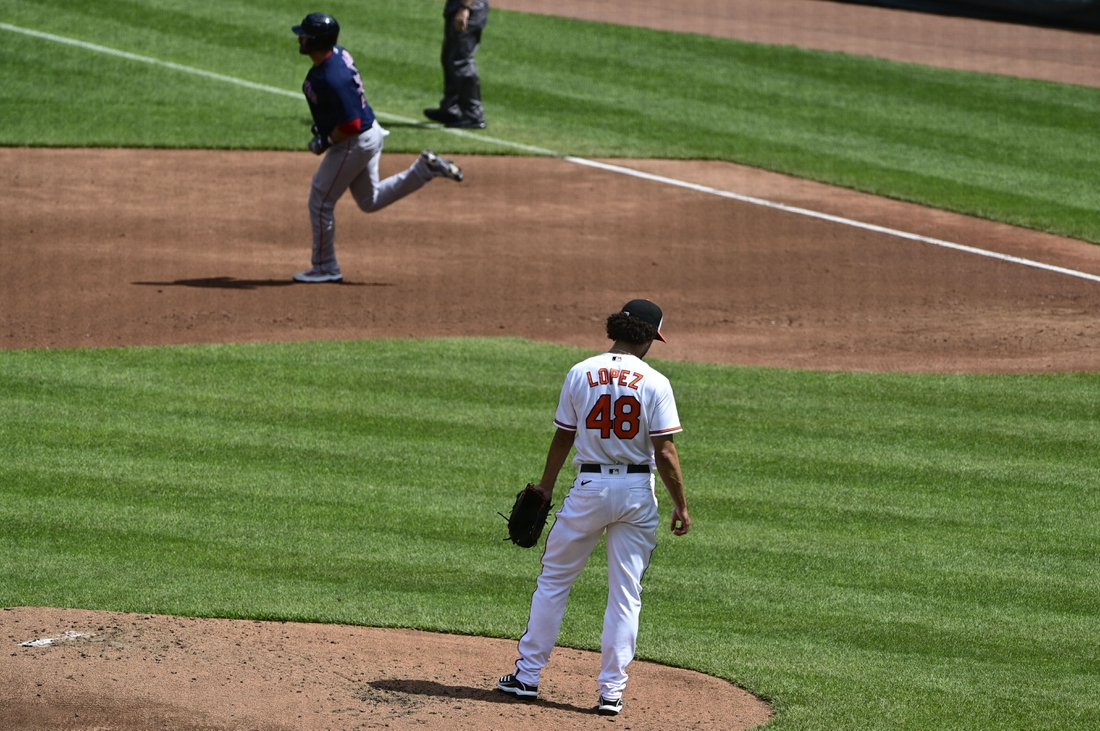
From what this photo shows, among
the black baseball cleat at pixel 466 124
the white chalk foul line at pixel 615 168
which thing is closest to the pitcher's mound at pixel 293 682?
the white chalk foul line at pixel 615 168

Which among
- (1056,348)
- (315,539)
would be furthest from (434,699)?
(1056,348)

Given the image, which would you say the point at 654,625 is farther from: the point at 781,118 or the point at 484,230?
the point at 781,118

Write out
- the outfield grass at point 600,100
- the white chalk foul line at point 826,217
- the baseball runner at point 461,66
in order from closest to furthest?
the white chalk foul line at point 826,217
the outfield grass at point 600,100
the baseball runner at point 461,66

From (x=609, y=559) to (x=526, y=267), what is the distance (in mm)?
8232

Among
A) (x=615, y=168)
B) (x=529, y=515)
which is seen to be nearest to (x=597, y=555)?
(x=529, y=515)

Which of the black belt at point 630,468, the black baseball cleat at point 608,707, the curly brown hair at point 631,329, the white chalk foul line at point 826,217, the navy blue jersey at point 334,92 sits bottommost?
the black baseball cleat at point 608,707

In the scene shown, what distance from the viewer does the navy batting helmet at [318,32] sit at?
479 inches

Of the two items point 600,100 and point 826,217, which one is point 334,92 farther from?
point 600,100

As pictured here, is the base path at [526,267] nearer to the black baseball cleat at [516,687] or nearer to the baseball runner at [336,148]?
the baseball runner at [336,148]

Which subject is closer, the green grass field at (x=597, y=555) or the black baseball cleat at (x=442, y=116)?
the green grass field at (x=597, y=555)

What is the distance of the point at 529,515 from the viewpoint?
630cm

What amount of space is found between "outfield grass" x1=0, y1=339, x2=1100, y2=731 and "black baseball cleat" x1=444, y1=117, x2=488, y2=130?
327 inches

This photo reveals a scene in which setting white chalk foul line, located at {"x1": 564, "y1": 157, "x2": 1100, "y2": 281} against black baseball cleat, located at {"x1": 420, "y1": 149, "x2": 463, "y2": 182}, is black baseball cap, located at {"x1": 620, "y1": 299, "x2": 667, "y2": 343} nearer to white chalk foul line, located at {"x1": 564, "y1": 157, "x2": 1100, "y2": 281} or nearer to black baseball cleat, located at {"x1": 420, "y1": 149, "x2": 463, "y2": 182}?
black baseball cleat, located at {"x1": 420, "y1": 149, "x2": 463, "y2": 182}

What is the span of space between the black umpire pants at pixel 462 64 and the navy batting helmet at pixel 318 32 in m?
6.55
